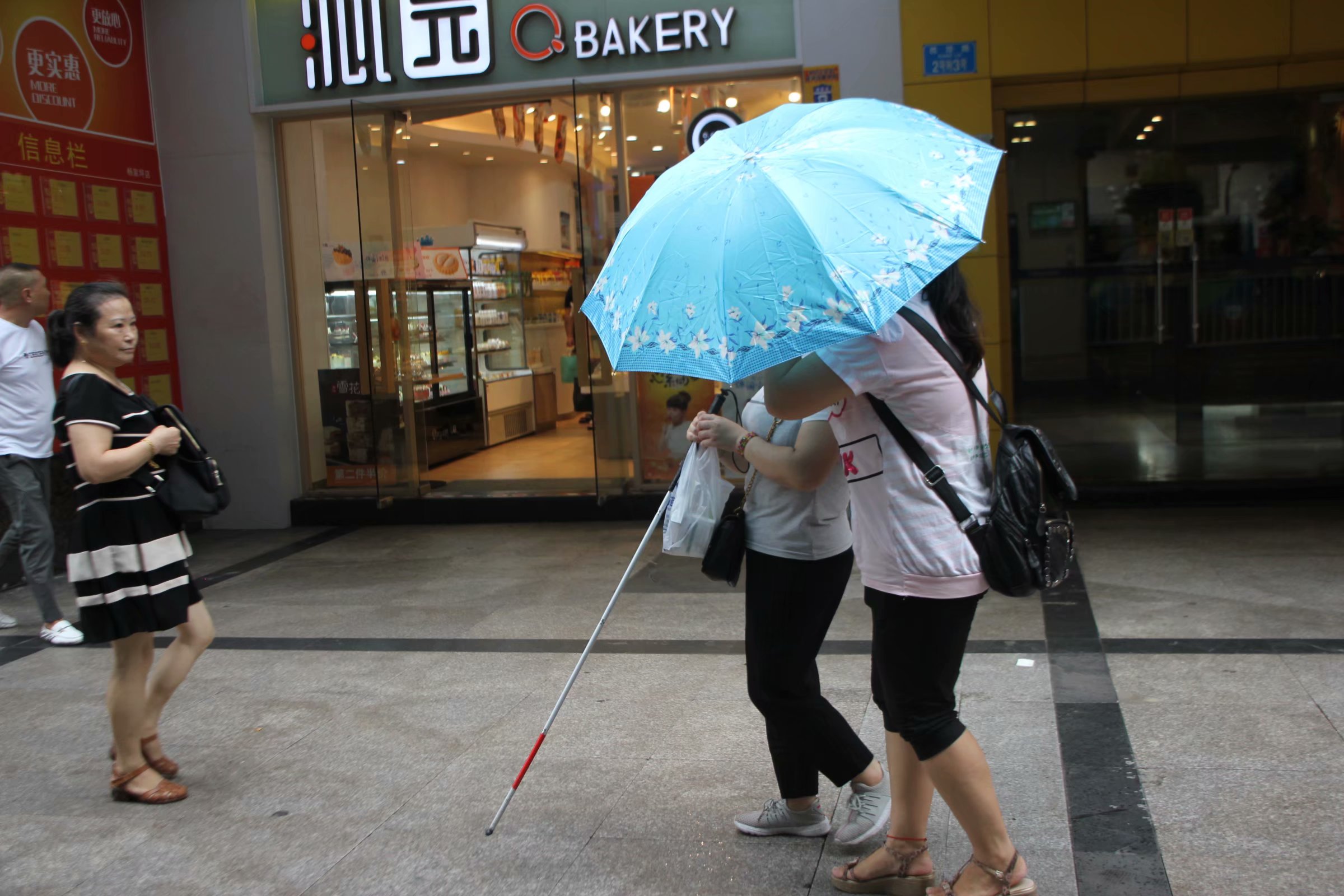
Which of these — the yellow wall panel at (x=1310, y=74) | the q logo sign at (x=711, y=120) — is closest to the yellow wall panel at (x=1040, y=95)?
the yellow wall panel at (x=1310, y=74)

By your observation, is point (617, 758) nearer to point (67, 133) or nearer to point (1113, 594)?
point (1113, 594)

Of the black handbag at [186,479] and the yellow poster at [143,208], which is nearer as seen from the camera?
the black handbag at [186,479]

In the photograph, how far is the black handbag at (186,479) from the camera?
3920mm

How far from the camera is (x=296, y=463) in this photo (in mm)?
9359

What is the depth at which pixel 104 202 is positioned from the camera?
27.7 feet

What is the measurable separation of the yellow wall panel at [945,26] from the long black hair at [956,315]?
5.39 meters

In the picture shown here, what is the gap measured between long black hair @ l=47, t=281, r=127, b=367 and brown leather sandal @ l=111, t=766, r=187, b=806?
55.6 inches

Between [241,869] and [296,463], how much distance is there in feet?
20.6

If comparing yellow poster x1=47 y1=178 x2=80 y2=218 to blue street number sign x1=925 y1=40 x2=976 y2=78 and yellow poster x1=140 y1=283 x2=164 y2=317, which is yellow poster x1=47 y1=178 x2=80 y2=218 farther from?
blue street number sign x1=925 y1=40 x2=976 y2=78

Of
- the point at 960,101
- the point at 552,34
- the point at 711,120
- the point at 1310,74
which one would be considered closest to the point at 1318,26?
the point at 1310,74

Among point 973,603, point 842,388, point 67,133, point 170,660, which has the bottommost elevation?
point 170,660

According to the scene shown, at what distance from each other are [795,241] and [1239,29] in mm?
6424

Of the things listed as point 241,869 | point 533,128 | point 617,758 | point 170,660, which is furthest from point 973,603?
point 533,128

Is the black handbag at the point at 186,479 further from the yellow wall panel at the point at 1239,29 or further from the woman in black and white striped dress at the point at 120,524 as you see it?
the yellow wall panel at the point at 1239,29
